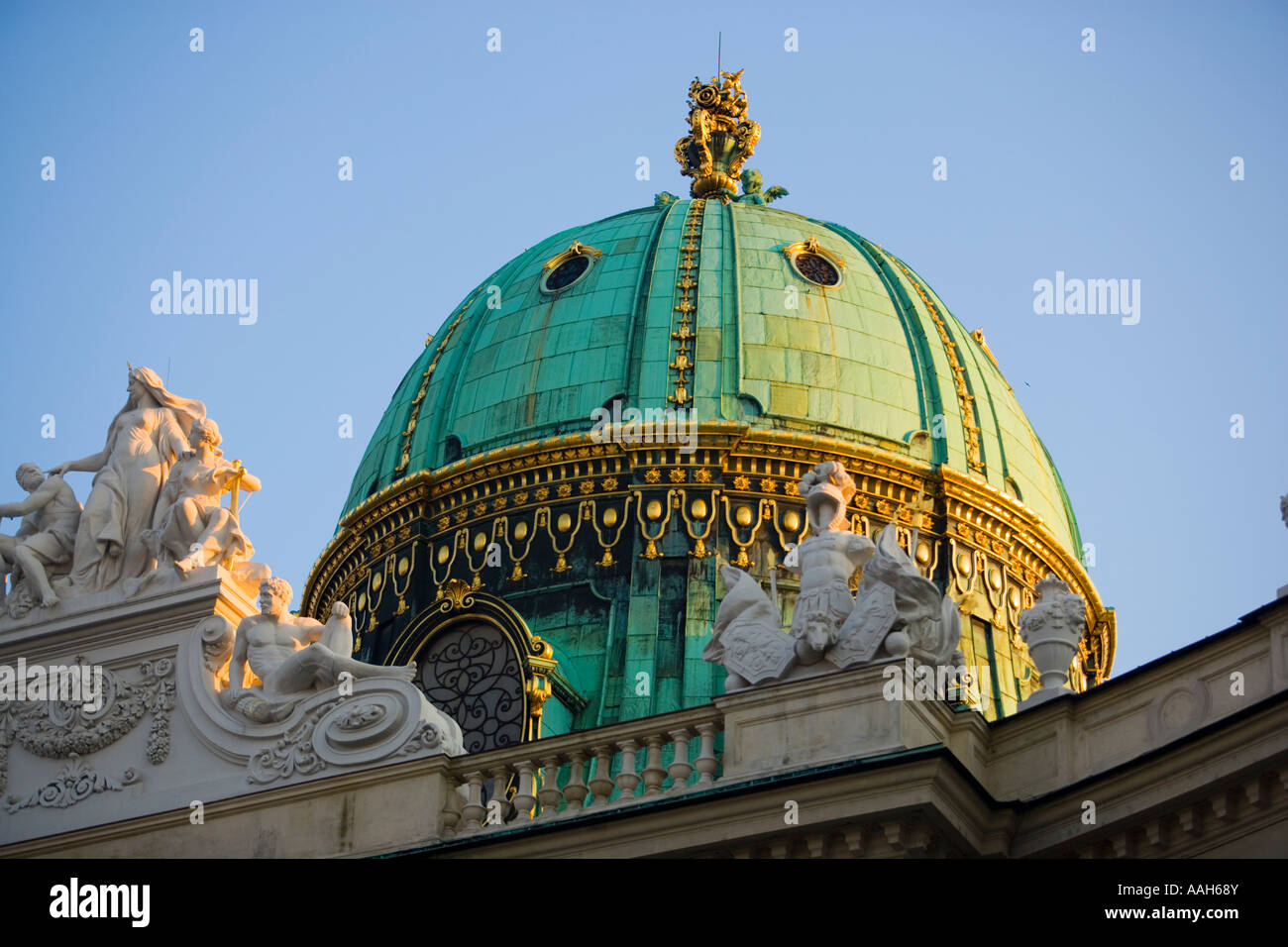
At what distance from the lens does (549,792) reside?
2353 centimetres

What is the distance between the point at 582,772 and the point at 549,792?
336 millimetres

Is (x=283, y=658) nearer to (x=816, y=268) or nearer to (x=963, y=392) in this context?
(x=963, y=392)

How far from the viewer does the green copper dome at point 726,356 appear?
35.2 metres

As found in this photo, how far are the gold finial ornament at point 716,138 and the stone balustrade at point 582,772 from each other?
18097mm

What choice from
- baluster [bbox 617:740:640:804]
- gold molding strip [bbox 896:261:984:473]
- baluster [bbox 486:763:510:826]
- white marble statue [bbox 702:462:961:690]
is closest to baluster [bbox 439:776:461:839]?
baluster [bbox 486:763:510:826]

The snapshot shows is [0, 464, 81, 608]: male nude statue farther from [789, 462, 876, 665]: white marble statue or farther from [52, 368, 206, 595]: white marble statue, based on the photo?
[789, 462, 876, 665]: white marble statue

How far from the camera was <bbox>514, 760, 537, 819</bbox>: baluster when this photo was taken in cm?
2345

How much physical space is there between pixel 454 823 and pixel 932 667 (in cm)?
445

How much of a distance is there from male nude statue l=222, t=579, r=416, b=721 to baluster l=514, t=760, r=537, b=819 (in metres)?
1.67

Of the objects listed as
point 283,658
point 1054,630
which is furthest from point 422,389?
point 1054,630

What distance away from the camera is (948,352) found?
3722 centimetres
